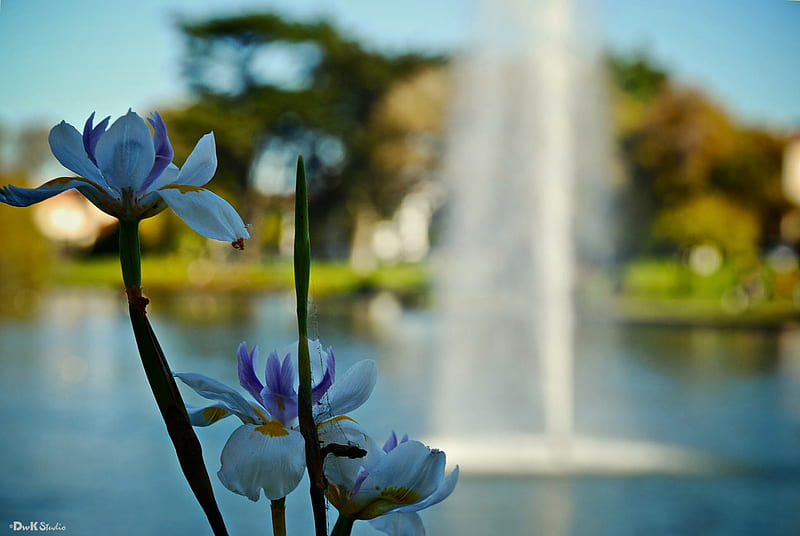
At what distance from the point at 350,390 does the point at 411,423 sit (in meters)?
4.68

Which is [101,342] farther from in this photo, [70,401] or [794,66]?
[794,66]

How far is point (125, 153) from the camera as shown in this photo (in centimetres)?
25

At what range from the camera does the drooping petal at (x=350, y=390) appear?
0.26 metres

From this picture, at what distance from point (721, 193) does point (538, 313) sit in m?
9.34

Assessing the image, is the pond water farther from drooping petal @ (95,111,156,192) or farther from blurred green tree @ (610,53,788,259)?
blurred green tree @ (610,53,788,259)

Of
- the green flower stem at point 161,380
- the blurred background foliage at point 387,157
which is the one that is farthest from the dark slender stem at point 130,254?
the blurred background foliage at point 387,157

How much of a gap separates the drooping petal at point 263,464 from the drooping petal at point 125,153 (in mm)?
65

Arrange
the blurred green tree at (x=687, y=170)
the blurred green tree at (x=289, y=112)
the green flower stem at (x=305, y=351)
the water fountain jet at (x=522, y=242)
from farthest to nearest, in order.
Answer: the blurred green tree at (x=687, y=170)
the blurred green tree at (x=289, y=112)
the water fountain jet at (x=522, y=242)
the green flower stem at (x=305, y=351)

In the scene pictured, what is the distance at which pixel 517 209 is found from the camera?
14.3 ft

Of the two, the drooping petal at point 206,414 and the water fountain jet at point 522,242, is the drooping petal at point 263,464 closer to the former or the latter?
the drooping petal at point 206,414

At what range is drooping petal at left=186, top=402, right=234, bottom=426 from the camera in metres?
0.26

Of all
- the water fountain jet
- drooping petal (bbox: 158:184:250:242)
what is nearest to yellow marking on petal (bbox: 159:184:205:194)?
drooping petal (bbox: 158:184:250:242)

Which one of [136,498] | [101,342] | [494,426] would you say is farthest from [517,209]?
[101,342]

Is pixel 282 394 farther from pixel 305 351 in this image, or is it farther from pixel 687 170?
pixel 687 170
